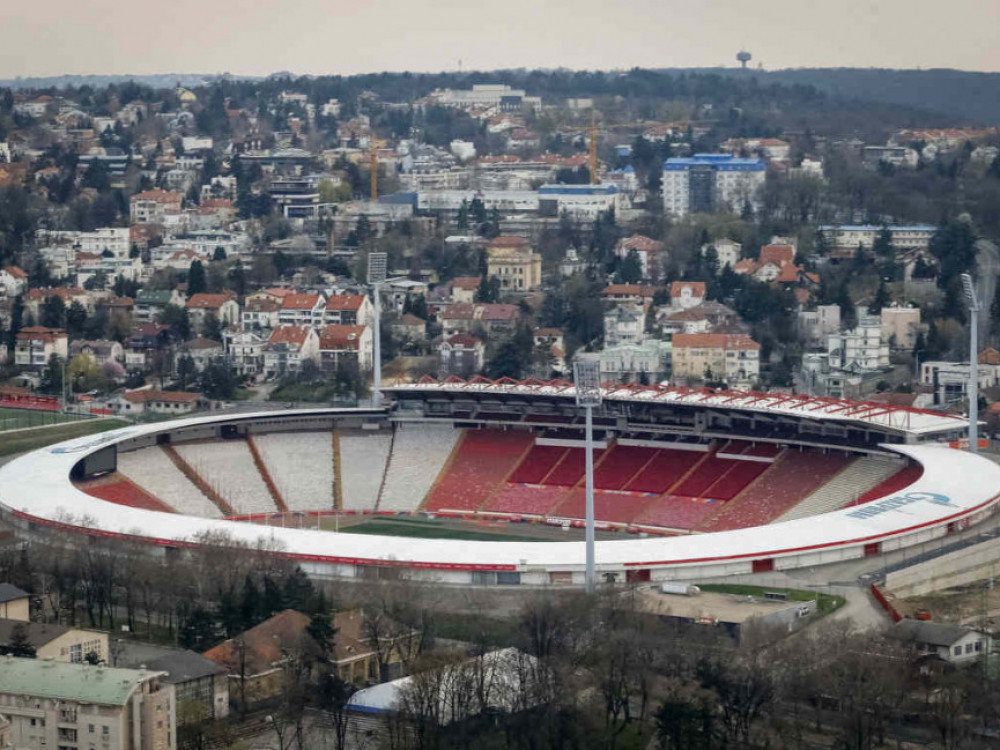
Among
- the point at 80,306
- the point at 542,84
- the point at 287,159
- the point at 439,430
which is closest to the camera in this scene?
the point at 439,430

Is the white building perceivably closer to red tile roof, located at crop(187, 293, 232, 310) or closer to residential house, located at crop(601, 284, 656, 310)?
residential house, located at crop(601, 284, 656, 310)

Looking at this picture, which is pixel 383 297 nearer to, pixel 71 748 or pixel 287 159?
pixel 287 159

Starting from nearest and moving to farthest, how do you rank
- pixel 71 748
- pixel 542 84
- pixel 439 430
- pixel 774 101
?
1. pixel 71 748
2. pixel 439 430
3. pixel 774 101
4. pixel 542 84

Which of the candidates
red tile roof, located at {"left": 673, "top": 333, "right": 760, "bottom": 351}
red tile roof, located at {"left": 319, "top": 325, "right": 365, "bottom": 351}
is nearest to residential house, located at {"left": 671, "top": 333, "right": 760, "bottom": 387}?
red tile roof, located at {"left": 673, "top": 333, "right": 760, "bottom": 351}

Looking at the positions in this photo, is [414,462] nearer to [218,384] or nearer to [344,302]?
[218,384]

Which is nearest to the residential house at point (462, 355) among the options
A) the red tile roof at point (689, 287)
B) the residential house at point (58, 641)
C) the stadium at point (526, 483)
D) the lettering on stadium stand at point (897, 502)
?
the red tile roof at point (689, 287)

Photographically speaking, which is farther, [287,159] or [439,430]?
[287,159]

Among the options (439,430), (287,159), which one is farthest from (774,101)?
(439,430)
